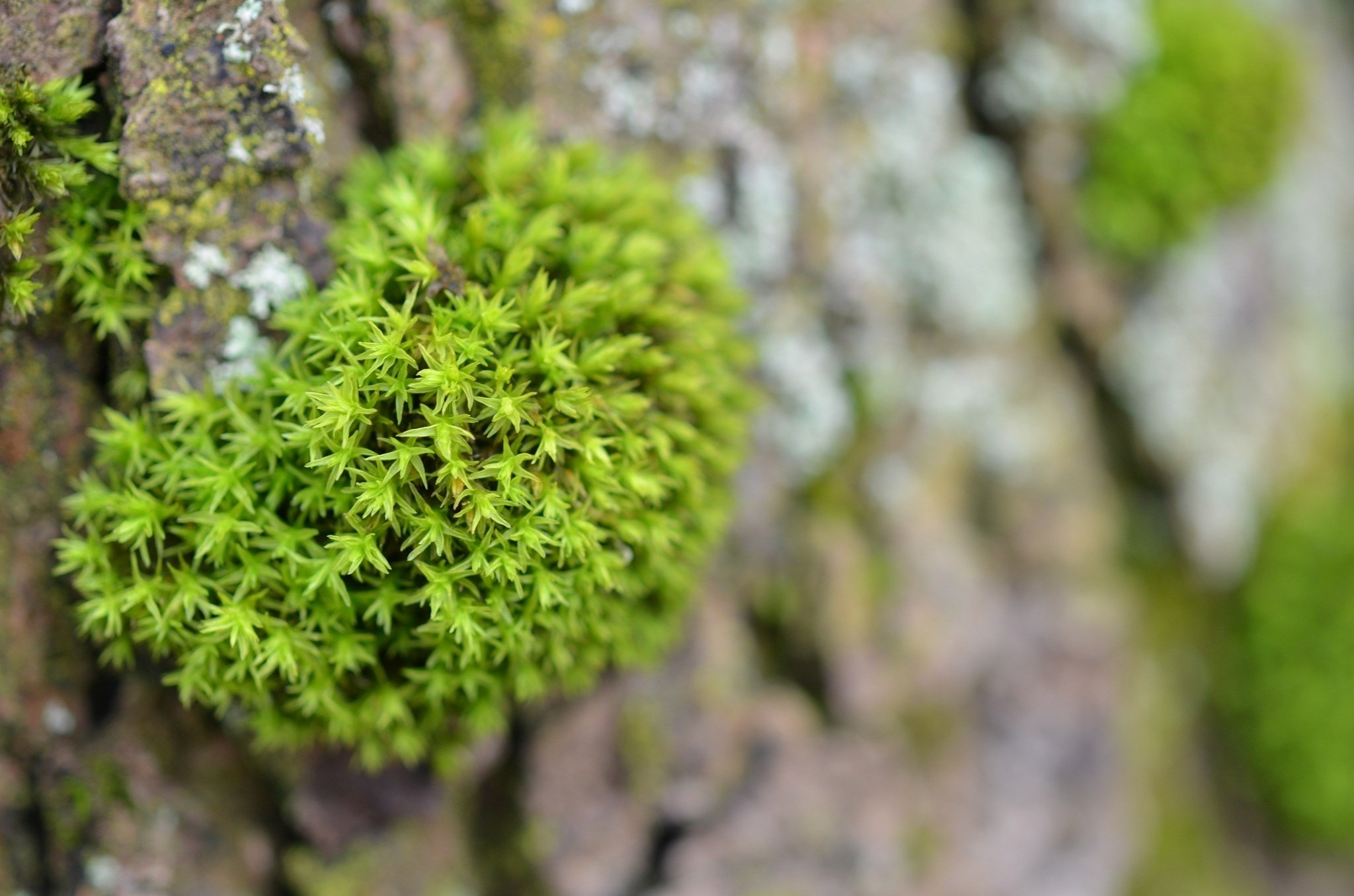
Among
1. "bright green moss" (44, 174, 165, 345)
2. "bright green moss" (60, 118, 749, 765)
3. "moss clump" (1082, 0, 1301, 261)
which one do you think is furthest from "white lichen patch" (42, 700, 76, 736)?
"moss clump" (1082, 0, 1301, 261)

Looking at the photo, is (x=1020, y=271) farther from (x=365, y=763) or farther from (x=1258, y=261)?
(x=365, y=763)

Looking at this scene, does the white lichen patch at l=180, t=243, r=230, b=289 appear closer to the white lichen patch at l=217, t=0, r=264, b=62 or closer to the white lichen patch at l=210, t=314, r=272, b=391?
the white lichen patch at l=210, t=314, r=272, b=391

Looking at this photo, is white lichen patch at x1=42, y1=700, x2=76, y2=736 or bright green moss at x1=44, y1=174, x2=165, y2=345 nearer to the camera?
bright green moss at x1=44, y1=174, x2=165, y2=345

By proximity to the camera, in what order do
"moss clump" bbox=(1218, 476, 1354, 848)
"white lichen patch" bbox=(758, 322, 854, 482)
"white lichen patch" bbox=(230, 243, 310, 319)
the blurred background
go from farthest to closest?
"moss clump" bbox=(1218, 476, 1354, 848), "white lichen patch" bbox=(758, 322, 854, 482), the blurred background, "white lichen patch" bbox=(230, 243, 310, 319)

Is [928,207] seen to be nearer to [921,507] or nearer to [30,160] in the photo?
[921,507]

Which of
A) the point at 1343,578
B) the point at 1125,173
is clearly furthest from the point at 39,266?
the point at 1343,578

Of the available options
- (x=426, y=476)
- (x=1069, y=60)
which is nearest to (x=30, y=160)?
(x=426, y=476)
